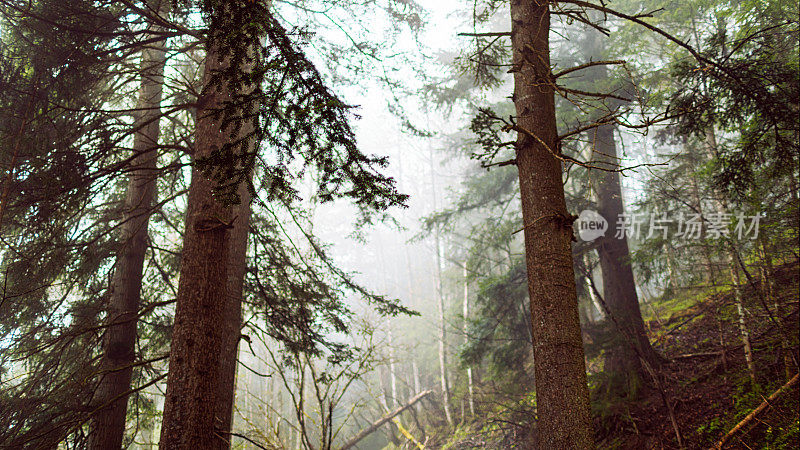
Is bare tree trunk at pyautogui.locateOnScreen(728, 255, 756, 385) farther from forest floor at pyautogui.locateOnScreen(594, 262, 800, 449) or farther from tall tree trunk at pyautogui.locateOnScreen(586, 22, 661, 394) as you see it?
tall tree trunk at pyautogui.locateOnScreen(586, 22, 661, 394)

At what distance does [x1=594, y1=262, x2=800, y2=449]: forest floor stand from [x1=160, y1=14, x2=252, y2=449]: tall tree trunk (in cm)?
449

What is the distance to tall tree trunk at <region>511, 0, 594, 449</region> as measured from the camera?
2572 millimetres

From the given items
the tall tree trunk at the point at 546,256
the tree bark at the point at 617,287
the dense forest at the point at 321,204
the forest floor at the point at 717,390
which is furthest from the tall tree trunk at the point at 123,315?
the tree bark at the point at 617,287

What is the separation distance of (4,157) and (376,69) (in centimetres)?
459

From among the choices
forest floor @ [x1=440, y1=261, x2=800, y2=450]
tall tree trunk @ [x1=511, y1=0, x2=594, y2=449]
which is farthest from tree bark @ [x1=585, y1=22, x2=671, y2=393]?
tall tree trunk @ [x1=511, y1=0, x2=594, y2=449]

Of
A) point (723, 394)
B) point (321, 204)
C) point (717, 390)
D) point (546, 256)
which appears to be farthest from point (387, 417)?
point (321, 204)

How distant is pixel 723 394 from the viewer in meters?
5.61

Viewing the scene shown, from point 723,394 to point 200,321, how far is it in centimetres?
653

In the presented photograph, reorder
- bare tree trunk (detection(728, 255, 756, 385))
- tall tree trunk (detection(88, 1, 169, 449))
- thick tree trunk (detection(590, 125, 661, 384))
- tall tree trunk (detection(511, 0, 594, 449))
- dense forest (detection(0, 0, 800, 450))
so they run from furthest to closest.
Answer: thick tree trunk (detection(590, 125, 661, 384)) < bare tree trunk (detection(728, 255, 756, 385)) < tall tree trunk (detection(88, 1, 169, 449)) < dense forest (detection(0, 0, 800, 450)) < tall tree trunk (detection(511, 0, 594, 449))

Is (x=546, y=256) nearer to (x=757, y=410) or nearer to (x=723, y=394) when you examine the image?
(x=757, y=410)

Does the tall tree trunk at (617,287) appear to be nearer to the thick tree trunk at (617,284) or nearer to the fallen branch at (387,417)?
the thick tree trunk at (617,284)

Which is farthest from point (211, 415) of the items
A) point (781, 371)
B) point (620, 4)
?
point (620, 4)

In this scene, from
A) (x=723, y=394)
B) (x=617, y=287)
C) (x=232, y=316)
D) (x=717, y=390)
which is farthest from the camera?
(x=617, y=287)

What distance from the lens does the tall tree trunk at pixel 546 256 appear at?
2572 mm
